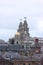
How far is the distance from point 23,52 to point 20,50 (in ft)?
13.1

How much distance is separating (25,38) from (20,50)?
88.2ft

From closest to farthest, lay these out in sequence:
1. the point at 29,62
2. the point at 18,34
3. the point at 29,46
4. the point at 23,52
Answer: the point at 29,62
the point at 23,52
the point at 29,46
the point at 18,34

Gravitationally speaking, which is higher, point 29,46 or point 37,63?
point 29,46

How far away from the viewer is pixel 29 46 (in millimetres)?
98062

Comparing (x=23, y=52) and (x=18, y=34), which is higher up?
(x=18, y=34)

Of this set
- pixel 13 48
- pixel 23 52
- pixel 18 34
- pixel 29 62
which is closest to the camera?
pixel 29 62

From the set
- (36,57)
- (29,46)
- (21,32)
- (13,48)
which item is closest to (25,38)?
(21,32)

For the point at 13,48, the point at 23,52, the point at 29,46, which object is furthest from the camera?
the point at 29,46

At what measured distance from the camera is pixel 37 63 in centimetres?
6888

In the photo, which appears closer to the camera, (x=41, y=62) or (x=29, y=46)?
(x=41, y=62)

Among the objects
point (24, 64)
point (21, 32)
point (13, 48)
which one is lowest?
point (24, 64)

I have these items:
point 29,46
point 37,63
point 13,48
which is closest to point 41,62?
point 37,63

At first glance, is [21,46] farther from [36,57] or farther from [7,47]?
[36,57]

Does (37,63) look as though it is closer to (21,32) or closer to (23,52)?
(23,52)
